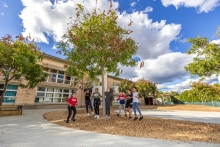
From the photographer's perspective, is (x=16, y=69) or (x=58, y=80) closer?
(x=16, y=69)

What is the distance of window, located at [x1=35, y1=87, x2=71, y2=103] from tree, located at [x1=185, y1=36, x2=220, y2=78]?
60.2 ft

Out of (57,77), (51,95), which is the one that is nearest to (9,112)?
(51,95)

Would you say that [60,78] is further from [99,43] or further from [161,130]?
[161,130]

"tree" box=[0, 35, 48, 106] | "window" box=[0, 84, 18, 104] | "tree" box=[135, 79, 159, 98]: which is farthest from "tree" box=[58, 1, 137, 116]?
"tree" box=[135, 79, 159, 98]

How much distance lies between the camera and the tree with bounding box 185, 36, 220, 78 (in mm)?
6957

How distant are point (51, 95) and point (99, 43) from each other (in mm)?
15279

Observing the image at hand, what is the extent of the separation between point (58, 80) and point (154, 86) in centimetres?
2241

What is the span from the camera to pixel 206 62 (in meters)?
7.12

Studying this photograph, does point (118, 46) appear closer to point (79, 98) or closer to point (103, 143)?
point (103, 143)

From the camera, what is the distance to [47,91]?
19.4 metres

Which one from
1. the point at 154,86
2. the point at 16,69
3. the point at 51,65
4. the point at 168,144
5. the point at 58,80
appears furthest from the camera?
the point at 154,86

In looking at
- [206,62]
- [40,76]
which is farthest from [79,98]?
[206,62]

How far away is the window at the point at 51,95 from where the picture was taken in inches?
726

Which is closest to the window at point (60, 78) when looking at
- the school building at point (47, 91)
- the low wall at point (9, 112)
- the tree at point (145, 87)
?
the school building at point (47, 91)
